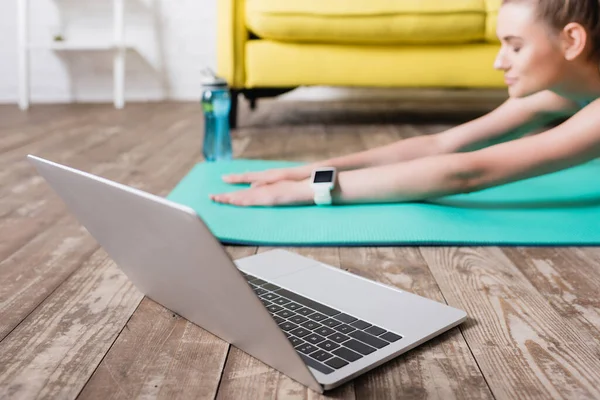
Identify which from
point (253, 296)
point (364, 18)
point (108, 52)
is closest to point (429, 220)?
point (253, 296)

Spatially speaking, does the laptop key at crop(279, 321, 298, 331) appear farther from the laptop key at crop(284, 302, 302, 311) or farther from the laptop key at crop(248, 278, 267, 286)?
the laptop key at crop(248, 278, 267, 286)

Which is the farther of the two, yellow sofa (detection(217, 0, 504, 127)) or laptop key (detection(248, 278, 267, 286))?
yellow sofa (detection(217, 0, 504, 127))

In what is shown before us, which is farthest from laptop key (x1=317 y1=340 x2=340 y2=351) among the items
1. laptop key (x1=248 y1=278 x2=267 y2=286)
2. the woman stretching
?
the woman stretching

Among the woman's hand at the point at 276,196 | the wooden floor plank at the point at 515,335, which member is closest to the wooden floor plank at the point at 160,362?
the wooden floor plank at the point at 515,335

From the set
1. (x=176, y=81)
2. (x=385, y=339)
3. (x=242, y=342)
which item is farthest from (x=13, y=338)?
(x=176, y=81)

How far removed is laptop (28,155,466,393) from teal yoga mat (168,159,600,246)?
258 millimetres

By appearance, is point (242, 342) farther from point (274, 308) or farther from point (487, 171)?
point (487, 171)

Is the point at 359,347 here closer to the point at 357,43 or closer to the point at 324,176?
the point at 324,176

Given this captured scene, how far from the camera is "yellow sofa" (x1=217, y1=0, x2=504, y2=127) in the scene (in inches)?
95.2

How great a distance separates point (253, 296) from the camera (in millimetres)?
607

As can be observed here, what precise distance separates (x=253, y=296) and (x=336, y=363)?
0.16 m

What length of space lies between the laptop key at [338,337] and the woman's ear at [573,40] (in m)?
0.79

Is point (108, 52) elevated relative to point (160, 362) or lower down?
elevated

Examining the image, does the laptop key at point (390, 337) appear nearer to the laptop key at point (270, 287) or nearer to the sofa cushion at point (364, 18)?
the laptop key at point (270, 287)
